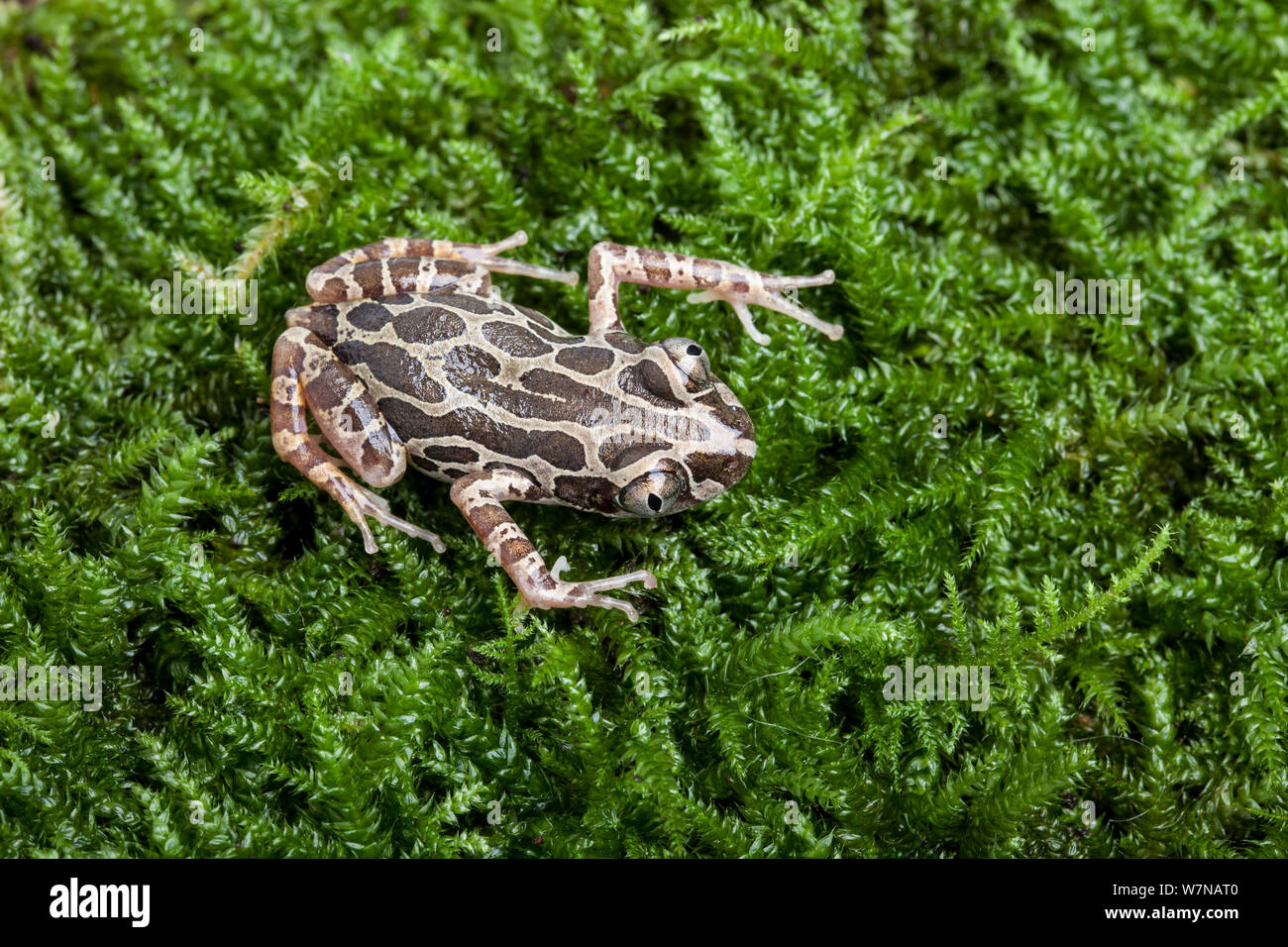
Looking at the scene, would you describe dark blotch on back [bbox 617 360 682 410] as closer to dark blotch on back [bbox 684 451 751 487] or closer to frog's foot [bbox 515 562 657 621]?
dark blotch on back [bbox 684 451 751 487]

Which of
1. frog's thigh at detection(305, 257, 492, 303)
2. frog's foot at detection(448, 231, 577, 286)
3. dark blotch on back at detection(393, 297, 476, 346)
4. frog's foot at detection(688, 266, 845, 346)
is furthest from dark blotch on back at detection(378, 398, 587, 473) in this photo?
frog's foot at detection(688, 266, 845, 346)

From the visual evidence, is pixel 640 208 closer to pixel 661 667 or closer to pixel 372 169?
pixel 372 169

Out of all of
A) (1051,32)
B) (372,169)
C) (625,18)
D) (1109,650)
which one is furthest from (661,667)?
(1051,32)

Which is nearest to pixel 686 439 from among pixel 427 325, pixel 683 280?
pixel 683 280

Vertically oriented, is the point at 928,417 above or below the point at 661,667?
above

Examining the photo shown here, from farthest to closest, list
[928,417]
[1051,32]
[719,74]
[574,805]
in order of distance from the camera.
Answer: [1051,32] < [719,74] < [928,417] < [574,805]

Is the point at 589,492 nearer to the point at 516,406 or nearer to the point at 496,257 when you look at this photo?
the point at 516,406
